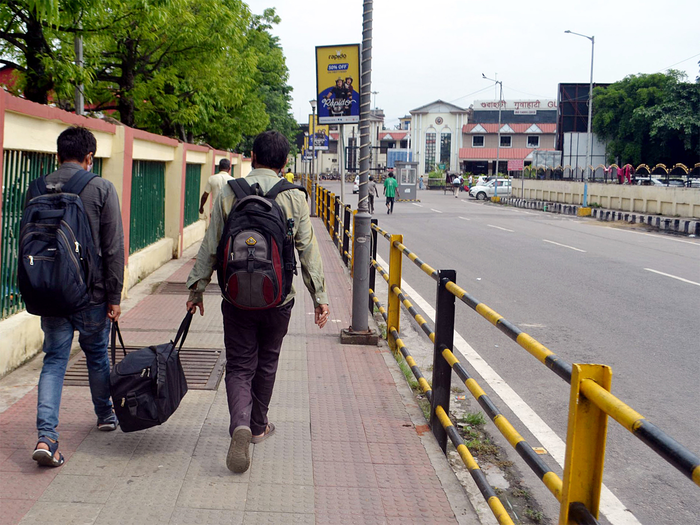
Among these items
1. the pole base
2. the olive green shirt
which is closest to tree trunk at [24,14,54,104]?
the pole base

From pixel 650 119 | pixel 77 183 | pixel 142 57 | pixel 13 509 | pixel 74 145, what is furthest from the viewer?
pixel 650 119

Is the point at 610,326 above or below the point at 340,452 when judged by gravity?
above

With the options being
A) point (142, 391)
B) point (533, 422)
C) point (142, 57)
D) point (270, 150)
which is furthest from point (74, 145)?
point (142, 57)

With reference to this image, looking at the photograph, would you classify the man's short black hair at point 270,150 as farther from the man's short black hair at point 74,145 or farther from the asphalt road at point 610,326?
the asphalt road at point 610,326

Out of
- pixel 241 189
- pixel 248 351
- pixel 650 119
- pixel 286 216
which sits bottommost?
pixel 248 351

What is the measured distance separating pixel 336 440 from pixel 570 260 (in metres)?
10.5

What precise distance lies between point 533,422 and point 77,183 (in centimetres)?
333

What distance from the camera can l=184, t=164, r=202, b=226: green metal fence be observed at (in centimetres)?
1623

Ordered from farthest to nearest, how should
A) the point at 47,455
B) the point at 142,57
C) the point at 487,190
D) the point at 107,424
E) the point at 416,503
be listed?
1. the point at 487,190
2. the point at 142,57
3. the point at 107,424
4. the point at 47,455
5. the point at 416,503

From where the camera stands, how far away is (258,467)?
4.22 metres

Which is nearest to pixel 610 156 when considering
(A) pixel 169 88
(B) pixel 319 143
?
(B) pixel 319 143

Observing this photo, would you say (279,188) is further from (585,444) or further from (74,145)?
(585,444)

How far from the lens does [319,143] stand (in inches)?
1330

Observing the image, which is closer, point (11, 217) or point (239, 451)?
point (239, 451)
